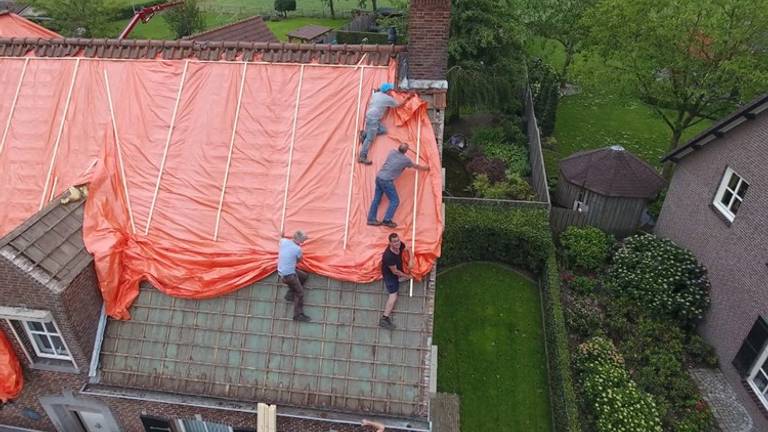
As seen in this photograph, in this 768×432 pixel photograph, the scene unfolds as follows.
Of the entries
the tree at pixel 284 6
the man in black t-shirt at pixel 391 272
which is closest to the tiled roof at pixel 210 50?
the man in black t-shirt at pixel 391 272

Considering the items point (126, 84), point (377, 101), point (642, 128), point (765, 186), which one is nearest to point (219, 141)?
point (126, 84)

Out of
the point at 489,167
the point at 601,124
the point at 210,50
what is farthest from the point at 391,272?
the point at 601,124

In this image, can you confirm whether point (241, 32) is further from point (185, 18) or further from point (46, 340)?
point (185, 18)

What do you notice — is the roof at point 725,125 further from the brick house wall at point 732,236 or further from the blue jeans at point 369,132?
the blue jeans at point 369,132

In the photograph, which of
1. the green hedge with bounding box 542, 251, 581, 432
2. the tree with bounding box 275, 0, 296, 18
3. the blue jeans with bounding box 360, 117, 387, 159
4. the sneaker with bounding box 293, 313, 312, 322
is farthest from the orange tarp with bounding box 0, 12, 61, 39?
the tree with bounding box 275, 0, 296, 18

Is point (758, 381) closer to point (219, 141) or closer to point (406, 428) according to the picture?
point (406, 428)
